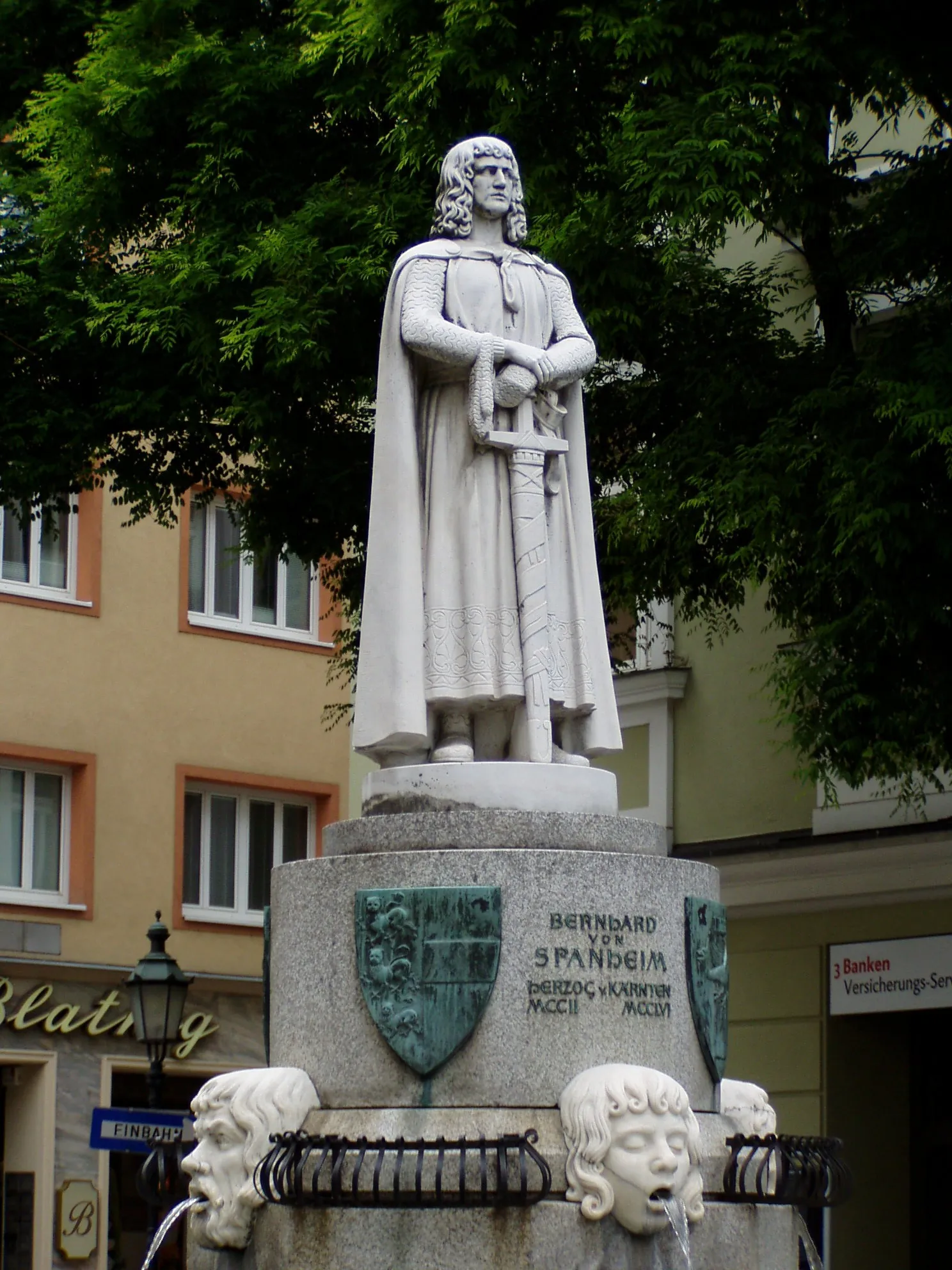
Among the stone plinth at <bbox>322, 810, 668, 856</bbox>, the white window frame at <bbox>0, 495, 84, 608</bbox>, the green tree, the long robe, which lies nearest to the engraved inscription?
the stone plinth at <bbox>322, 810, 668, 856</bbox>

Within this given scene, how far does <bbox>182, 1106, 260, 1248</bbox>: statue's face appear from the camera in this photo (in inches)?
307

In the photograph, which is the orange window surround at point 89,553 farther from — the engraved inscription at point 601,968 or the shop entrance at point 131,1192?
the engraved inscription at point 601,968

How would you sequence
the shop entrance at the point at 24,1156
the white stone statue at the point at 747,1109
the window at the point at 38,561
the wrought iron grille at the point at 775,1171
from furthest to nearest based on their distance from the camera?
the window at the point at 38,561
the shop entrance at the point at 24,1156
the white stone statue at the point at 747,1109
the wrought iron grille at the point at 775,1171

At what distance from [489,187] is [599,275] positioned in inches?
230

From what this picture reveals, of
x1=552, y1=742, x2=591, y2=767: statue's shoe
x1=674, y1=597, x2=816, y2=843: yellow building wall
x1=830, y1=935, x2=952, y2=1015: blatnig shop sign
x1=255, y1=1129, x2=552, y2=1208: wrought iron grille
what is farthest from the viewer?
x1=674, y1=597, x2=816, y2=843: yellow building wall

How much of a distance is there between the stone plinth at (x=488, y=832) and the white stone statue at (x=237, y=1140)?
0.77 meters

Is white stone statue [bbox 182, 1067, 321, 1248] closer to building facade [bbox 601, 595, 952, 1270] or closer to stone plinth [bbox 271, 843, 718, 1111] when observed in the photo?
stone plinth [bbox 271, 843, 718, 1111]

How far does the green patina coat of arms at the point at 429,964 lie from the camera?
25.3ft

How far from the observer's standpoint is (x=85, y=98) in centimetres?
1720

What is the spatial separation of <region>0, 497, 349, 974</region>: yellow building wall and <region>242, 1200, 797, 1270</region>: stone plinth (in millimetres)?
17091

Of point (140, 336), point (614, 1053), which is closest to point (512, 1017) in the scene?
point (614, 1053)

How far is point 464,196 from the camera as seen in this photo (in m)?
8.80

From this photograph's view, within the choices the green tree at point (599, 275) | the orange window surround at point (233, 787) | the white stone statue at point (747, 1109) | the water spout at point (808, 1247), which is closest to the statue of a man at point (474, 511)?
the white stone statue at point (747, 1109)

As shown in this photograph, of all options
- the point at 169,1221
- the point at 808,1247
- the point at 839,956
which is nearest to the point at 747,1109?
the point at 808,1247
